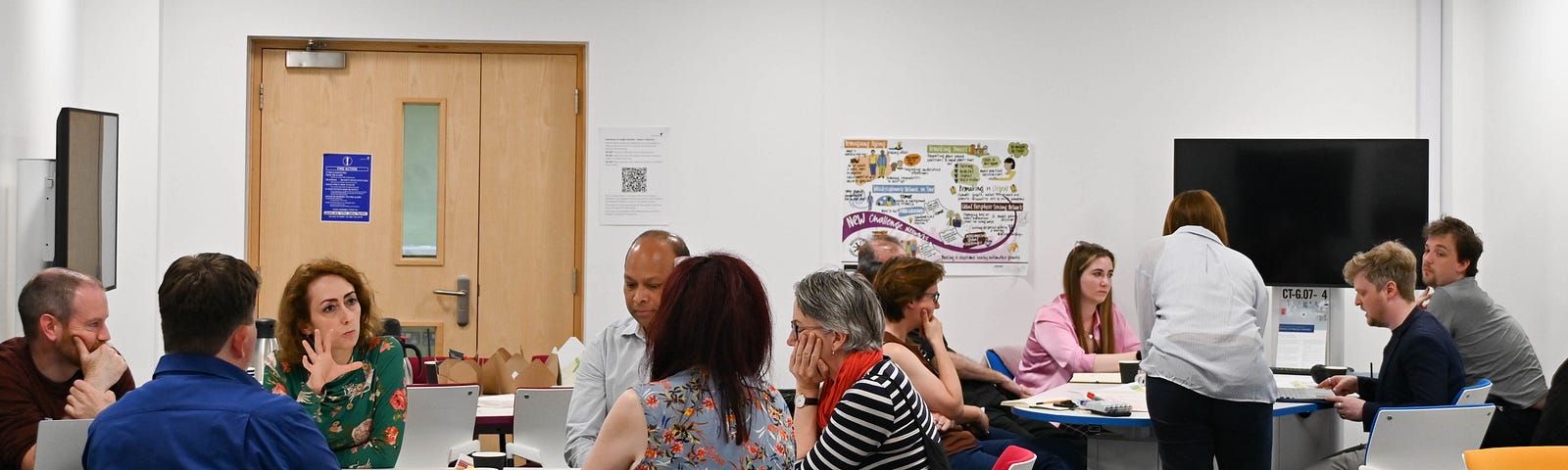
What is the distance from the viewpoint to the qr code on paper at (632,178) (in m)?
6.69

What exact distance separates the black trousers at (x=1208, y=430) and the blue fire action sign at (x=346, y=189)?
4321 mm

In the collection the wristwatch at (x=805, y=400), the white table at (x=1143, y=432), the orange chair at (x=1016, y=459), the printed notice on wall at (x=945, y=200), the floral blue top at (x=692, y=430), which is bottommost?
the white table at (x=1143, y=432)

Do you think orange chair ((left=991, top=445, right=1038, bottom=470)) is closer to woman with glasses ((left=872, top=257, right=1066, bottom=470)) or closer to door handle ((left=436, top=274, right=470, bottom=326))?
woman with glasses ((left=872, top=257, right=1066, bottom=470))

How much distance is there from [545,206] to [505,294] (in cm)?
53

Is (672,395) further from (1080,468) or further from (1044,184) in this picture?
(1044,184)

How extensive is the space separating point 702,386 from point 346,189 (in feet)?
15.9

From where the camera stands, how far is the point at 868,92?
268 inches

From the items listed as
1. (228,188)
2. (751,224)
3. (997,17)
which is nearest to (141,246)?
(228,188)

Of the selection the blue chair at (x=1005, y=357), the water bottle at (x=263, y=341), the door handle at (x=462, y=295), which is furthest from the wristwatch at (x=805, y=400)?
the door handle at (x=462, y=295)

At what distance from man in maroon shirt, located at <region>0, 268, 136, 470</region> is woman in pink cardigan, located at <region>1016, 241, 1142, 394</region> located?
13.7ft

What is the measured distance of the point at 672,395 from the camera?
95.1 inches

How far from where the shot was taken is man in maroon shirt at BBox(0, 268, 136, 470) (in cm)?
329

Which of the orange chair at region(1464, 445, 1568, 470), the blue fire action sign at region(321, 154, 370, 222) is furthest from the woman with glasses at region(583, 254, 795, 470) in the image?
the blue fire action sign at region(321, 154, 370, 222)

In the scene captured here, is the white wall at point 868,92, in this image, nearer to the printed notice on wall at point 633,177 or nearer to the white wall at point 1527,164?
the printed notice on wall at point 633,177
